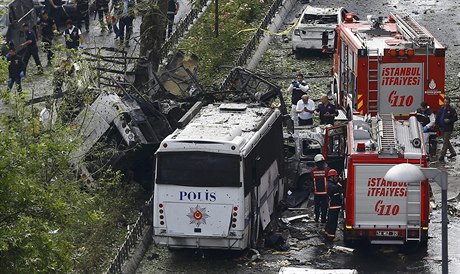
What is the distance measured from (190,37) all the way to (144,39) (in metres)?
5.68

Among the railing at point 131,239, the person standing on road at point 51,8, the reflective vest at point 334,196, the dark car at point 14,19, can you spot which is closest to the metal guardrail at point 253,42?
the person standing on road at point 51,8

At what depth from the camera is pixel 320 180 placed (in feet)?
86.0

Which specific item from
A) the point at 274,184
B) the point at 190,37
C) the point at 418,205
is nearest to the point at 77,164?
the point at 274,184

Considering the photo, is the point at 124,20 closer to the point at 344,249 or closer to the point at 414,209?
the point at 344,249

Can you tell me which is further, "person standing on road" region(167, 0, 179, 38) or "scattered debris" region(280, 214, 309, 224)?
"person standing on road" region(167, 0, 179, 38)

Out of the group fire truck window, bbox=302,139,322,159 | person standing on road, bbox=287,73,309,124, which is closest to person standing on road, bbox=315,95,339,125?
person standing on road, bbox=287,73,309,124

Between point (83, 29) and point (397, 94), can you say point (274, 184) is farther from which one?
point (83, 29)

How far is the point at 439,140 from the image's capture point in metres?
32.5

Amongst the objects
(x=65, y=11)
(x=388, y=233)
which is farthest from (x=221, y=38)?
(x=388, y=233)

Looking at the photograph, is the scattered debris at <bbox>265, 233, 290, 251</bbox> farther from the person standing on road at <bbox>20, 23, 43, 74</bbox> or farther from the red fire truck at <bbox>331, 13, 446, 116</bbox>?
the person standing on road at <bbox>20, 23, 43, 74</bbox>

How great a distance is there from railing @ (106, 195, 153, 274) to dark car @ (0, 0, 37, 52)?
Result: 1277 cm

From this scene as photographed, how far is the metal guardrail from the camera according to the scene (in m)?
35.5

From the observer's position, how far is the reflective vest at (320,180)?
26.1 metres

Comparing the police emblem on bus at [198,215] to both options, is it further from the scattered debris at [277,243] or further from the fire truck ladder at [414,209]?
the fire truck ladder at [414,209]
